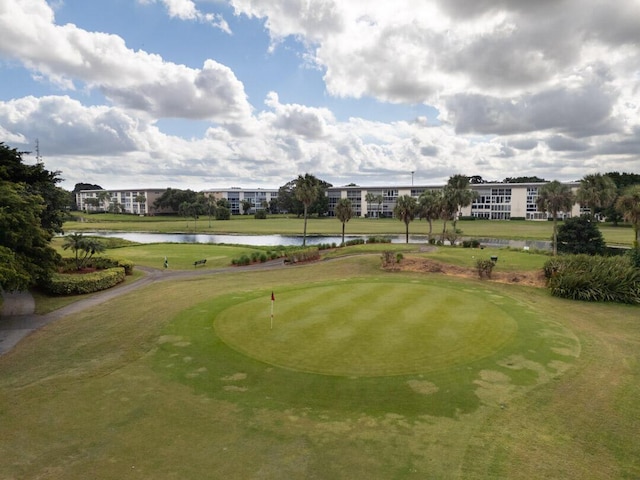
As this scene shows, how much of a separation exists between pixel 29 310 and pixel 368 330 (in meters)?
19.2

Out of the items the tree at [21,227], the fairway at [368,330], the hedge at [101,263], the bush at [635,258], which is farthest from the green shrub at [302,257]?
the bush at [635,258]

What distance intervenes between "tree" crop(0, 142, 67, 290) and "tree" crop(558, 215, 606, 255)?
5219cm

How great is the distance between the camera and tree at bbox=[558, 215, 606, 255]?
50.2 meters

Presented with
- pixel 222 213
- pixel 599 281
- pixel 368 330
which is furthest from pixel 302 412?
pixel 222 213

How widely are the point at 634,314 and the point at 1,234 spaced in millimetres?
31913

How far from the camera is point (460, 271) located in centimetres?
3444

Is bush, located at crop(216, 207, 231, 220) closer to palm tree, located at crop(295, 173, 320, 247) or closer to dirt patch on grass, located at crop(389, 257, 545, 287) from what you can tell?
palm tree, located at crop(295, 173, 320, 247)

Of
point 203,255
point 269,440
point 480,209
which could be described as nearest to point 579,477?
point 269,440

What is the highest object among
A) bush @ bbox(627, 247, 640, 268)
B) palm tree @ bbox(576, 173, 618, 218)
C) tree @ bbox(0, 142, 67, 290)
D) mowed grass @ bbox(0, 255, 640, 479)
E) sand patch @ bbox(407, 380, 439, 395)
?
palm tree @ bbox(576, 173, 618, 218)

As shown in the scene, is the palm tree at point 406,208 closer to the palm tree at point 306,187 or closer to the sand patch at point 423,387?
the palm tree at point 306,187

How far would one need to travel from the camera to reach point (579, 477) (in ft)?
28.7

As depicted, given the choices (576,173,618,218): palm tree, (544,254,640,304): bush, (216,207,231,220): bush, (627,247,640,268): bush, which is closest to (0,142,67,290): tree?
(544,254,640,304): bush

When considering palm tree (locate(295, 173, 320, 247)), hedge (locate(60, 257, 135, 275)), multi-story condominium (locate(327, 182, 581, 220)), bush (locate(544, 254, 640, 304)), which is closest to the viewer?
bush (locate(544, 254, 640, 304))

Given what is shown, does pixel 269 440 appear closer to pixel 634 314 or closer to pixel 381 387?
pixel 381 387
